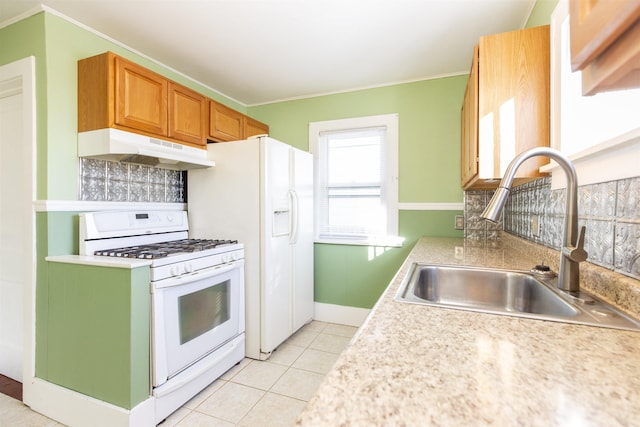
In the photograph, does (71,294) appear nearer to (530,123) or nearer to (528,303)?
(528,303)

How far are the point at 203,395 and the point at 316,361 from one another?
85cm

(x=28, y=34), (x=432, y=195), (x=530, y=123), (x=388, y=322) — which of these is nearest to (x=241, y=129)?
(x=28, y=34)

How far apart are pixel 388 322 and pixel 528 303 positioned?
820mm

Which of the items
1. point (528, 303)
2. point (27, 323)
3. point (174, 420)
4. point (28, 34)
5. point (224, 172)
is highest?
point (28, 34)

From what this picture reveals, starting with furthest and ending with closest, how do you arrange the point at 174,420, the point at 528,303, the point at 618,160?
the point at 174,420 < the point at 528,303 < the point at 618,160

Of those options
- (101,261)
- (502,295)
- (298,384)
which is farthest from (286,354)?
(502,295)

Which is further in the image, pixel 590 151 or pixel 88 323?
pixel 88 323

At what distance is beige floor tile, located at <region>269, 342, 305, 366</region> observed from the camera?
229 cm

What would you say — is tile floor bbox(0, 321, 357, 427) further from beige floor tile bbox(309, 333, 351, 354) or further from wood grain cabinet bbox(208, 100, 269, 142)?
wood grain cabinet bbox(208, 100, 269, 142)

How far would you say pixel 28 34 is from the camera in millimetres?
1804

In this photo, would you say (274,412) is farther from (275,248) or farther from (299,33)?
(299,33)

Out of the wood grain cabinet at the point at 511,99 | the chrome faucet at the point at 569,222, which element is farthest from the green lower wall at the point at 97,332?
the wood grain cabinet at the point at 511,99

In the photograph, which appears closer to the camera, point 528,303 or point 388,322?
point 388,322

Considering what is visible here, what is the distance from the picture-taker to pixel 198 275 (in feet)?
6.09
